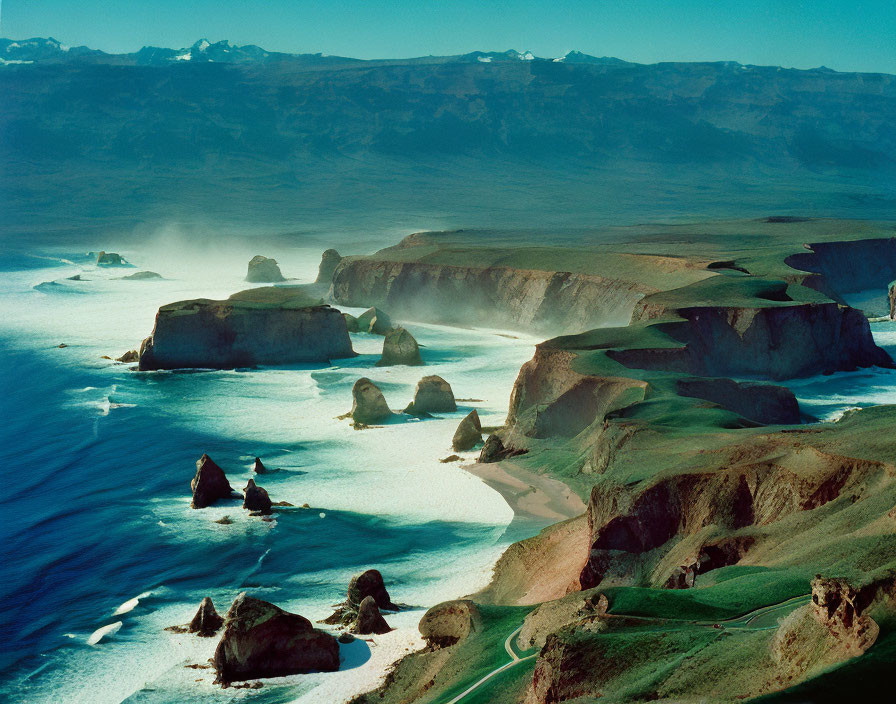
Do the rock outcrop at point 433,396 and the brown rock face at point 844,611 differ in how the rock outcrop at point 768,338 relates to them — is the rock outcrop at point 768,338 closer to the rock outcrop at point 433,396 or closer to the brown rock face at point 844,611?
the rock outcrop at point 433,396

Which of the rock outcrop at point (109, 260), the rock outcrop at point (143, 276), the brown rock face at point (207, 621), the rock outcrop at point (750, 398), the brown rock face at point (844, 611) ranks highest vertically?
the brown rock face at point (844, 611)

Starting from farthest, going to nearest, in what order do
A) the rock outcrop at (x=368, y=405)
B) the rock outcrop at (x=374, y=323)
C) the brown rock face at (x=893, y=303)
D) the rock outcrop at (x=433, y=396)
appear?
the rock outcrop at (x=374, y=323) → the brown rock face at (x=893, y=303) → the rock outcrop at (x=433, y=396) → the rock outcrop at (x=368, y=405)

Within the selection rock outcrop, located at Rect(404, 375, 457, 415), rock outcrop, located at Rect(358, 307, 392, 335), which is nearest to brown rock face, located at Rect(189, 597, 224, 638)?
rock outcrop, located at Rect(404, 375, 457, 415)

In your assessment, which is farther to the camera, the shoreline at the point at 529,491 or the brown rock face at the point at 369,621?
the shoreline at the point at 529,491

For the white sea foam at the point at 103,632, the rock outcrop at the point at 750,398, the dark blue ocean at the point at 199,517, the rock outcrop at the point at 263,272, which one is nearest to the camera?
the dark blue ocean at the point at 199,517

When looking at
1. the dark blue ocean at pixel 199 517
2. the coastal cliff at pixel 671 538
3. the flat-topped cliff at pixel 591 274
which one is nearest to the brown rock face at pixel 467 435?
the dark blue ocean at pixel 199 517

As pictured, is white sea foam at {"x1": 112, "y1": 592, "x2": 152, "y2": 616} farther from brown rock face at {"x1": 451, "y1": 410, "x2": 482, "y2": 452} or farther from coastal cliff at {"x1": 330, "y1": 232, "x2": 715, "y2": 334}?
coastal cliff at {"x1": 330, "y1": 232, "x2": 715, "y2": 334}

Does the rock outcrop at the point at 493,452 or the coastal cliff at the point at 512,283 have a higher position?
the coastal cliff at the point at 512,283
